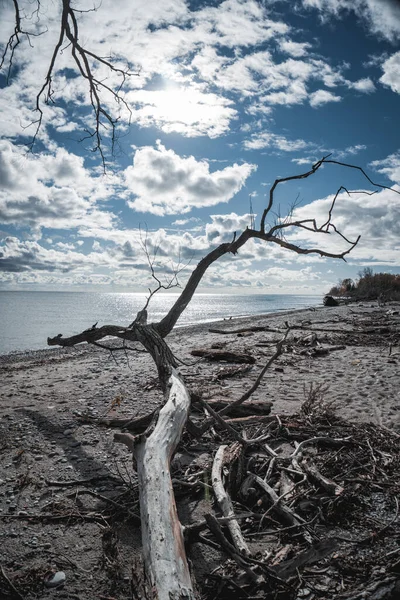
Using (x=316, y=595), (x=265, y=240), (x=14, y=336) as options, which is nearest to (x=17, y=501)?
(x=316, y=595)

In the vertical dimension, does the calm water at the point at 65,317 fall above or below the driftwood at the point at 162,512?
below

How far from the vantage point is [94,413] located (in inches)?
227

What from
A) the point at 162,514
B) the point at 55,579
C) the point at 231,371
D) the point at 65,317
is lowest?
the point at 65,317

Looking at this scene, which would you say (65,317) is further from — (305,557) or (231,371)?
(305,557)

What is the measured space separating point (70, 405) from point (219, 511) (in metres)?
3.90

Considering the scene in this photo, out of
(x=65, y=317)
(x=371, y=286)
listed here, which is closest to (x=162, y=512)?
(x=65, y=317)

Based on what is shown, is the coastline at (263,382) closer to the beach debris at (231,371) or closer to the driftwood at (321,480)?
the beach debris at (231,371)

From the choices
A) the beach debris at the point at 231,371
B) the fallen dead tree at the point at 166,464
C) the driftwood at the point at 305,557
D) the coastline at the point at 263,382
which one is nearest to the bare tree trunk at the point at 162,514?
the fallen dead tree at the point at 166,464

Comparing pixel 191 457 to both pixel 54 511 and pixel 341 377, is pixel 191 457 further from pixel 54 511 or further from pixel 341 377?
pixel 341 377

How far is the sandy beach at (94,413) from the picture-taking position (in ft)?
8.95

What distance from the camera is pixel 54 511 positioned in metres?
3.16

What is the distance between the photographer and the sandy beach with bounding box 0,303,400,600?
2729 mm

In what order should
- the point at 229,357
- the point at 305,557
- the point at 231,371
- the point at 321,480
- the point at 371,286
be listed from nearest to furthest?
the point at 305,557 < the point at 321,480 < the point at 231,371 < the point at 229,357 < the point at 371,286

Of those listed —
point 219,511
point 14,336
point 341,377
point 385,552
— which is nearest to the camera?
point 385,552
